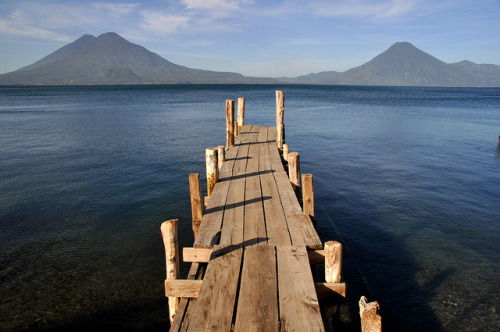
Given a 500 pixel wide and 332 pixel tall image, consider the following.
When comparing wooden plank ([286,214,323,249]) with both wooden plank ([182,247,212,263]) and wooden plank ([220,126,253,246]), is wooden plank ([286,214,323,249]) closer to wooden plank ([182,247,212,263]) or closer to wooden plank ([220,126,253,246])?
wooden plank ([220,126,253,246])

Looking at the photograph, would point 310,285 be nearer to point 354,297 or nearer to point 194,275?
point 194,275

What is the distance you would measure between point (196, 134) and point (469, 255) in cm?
2152

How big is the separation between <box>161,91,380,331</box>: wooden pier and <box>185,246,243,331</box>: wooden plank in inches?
0.4

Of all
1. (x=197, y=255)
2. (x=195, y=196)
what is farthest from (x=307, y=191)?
(x=197, y=255)

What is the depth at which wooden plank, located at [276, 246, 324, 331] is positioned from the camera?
3.37 meters

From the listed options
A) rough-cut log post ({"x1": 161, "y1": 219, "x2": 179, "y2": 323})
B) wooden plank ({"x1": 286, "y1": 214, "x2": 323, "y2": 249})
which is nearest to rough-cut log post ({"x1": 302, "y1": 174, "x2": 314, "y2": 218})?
wooden plank ({"x1": 286, "y1": 214, "x2": 323, "y2": 249})

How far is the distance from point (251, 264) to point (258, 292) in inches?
24.3

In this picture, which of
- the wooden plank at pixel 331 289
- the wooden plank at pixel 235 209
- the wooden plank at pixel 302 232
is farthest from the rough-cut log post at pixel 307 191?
the wooden plank at pixel 331 289

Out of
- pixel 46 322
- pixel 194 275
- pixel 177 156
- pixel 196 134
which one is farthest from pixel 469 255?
pixel 196 134

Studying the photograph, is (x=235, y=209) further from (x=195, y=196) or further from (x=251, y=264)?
(x=251, y=264)

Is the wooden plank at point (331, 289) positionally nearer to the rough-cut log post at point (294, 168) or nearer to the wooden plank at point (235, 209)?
the wooden plank at point (235, 209)

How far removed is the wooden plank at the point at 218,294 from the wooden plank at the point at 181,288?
0.29 metres

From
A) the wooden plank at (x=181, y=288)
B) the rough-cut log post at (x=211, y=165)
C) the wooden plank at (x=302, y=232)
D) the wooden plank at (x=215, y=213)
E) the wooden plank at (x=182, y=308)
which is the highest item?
the rough-cut log post at (x=211, y=165)

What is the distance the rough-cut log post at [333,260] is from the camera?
421cm
